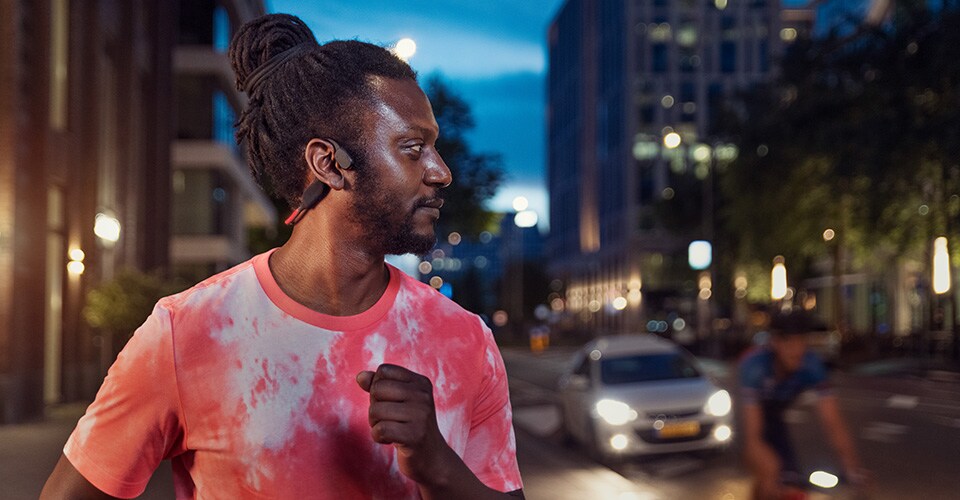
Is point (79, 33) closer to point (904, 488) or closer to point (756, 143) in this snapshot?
point (904, 488)

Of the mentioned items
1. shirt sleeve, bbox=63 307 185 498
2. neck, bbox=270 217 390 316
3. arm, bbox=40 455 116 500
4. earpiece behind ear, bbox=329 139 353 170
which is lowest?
arm, bbox=40 455 116 500

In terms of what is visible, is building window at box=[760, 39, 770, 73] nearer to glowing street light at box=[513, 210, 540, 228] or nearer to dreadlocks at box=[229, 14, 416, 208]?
glowing street light at box=[513, 210, 540, 228]

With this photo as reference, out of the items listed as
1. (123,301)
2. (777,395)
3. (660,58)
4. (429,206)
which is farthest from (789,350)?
(660,58)

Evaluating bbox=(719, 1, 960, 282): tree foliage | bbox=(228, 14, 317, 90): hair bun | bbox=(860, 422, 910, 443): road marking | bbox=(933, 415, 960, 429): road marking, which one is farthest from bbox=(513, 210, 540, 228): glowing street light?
bbox=(228, 14, 317, 90): hair bun

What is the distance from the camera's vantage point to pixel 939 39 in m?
31.9

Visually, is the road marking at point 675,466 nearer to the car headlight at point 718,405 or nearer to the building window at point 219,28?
the car headlight at point 718,405

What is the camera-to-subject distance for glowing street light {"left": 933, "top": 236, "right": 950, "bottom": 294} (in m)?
32.2

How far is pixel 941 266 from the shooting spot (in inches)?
1275

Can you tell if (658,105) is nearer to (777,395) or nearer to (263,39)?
(777,395)

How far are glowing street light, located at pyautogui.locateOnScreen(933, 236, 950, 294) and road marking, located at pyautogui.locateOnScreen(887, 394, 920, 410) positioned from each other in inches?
219

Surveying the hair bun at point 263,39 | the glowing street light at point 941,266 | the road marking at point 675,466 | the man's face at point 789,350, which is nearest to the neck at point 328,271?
the hair bun at point 263,39

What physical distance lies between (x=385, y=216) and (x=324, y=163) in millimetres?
154

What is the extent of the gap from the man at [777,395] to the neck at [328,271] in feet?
17.3

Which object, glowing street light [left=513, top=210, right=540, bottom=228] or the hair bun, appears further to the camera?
glowing street light [left=513, top=210, right=540, bottom=228]
